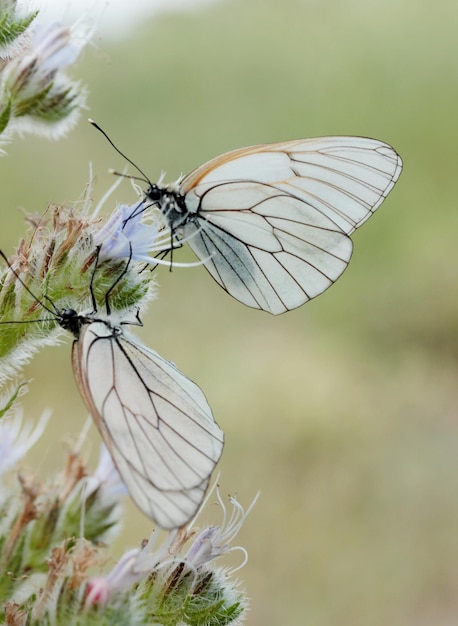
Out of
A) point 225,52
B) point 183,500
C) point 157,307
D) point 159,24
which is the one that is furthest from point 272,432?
point 159,24

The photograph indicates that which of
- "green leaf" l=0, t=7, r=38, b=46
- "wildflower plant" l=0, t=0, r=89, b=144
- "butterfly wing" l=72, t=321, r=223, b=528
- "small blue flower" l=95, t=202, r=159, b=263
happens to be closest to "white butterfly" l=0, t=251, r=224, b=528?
"butterfly wing" l=72, t=321, r=223, b=528

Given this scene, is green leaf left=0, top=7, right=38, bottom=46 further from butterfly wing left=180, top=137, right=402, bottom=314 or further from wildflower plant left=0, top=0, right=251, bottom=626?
butterfly wing left=180, top=137, right=402, bottom=314

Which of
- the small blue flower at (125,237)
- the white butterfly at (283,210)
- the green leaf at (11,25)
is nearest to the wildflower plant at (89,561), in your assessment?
the small blue flower at (125,237)

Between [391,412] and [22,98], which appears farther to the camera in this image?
[391,412]

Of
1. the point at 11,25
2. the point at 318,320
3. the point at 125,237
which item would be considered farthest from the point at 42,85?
the point at 318,320

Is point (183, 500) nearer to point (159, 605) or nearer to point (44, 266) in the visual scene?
point (159, 605)

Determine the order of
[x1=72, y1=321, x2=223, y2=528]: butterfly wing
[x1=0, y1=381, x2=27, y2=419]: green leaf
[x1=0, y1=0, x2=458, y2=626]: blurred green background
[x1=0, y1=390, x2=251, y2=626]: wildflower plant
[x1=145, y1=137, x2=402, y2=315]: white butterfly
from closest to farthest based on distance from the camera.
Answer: [x1=72, y1=321, x2=223, y2=528]: butterfly wing < [x1=0, y1=390, x2=251, y2=626]: wildflower plant < [x1=0, y1=381, x2=27, y2=419]: green leaf < [x1=145, y1=137, x2=402, y2=315]: white butterfly < [x1=0, y1=0, x2=458, y2=626]: blurred green background

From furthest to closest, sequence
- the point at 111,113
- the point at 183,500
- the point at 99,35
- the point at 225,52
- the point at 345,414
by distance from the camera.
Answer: the point at 225,52 → the point at 111,113 → the point at 345,414 → the point at 99,35 → the point at 183,500
